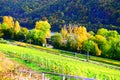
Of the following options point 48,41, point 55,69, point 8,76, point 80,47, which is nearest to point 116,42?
point 80,47

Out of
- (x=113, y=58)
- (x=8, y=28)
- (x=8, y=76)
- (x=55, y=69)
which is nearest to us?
(x=8, y=76)

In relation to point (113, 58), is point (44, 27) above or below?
above

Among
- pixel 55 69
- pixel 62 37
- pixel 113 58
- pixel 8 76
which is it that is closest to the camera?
pixel 8 76

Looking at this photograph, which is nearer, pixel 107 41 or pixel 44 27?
pixel 107 41

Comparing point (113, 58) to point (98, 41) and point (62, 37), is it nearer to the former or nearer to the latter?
point (98, 41)

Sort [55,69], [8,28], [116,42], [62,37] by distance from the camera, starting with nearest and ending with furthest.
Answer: [55,69], [116,42], [62,37], [8,28]

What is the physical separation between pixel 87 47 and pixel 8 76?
305 ft

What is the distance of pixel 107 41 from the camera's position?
112 meters

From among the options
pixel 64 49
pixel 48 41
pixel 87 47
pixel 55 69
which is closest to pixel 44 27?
pixel 48 41

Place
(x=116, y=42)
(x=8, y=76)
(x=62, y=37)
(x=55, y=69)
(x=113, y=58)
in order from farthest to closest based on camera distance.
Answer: (x=62, y=37)
(x=116, y=42)
(x=113, y=58)
(x=55, y=69)
(x=8, y=76)

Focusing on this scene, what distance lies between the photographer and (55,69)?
47844 millimetres

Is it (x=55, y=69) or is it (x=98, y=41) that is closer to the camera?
(x=55, y=69)

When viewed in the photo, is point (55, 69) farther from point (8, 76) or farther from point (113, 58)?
point (113, 58)

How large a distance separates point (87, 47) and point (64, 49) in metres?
10.2
